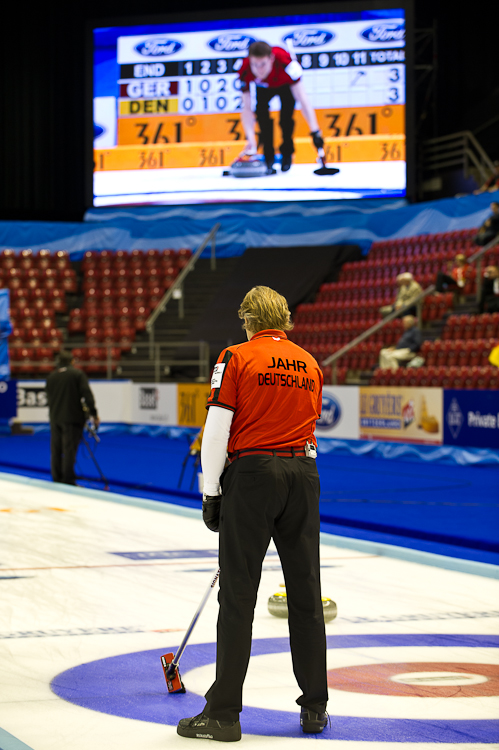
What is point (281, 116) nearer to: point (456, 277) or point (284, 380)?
point (456, 277)

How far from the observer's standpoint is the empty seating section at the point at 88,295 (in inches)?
969

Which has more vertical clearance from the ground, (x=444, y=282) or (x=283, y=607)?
(x=444, y=282)

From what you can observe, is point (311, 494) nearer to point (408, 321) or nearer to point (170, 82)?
point (408, 321)

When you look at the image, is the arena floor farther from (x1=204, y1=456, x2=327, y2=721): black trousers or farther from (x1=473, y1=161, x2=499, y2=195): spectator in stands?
(x1=473, y1=161, x2=499, y2=195): spectator in stands

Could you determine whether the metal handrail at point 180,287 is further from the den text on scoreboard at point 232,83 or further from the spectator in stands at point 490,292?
the spectator in stands at point 490,292

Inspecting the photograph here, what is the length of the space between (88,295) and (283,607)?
21.7 metres

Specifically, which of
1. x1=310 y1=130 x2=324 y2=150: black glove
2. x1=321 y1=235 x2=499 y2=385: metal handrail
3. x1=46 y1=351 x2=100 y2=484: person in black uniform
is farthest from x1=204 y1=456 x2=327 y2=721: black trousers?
x1=310 y1=130 x2=324 y2=150: black glove

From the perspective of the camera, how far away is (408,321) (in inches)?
698

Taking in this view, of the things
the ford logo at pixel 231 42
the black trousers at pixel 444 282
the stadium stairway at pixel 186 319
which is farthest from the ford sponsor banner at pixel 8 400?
the ford logo at pixel 231 42

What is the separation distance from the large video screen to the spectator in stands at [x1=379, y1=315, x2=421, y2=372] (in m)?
7.19

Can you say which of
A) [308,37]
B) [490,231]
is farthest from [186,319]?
[490,231]

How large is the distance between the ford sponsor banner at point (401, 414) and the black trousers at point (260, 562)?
1181 centimetres

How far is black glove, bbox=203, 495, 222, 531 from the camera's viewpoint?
11.6 feet

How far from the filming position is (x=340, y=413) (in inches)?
A: 675
